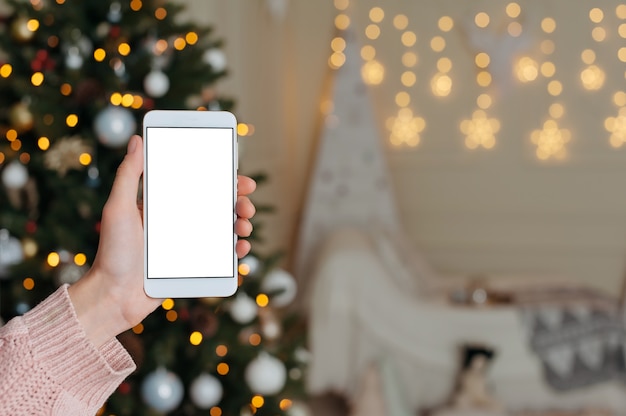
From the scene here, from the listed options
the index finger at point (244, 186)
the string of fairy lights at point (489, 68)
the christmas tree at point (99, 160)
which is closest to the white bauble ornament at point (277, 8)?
the string of fairy lights at point (489, 68)

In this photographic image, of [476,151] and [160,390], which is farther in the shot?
[476,151]

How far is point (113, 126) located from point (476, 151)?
2.73 metres

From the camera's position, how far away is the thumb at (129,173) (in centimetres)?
79

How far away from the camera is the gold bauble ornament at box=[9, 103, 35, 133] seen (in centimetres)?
158

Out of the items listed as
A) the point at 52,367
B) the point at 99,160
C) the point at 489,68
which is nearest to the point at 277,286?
the point at 99,160

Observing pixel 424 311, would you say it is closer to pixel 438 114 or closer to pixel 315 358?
pixel 315 358

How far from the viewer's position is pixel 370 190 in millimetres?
3762

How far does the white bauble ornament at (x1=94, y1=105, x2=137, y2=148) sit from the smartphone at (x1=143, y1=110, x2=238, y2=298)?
2.60 feet

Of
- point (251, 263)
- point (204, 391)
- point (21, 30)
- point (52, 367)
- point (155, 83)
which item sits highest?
point (21, 30)

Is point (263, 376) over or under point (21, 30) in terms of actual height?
under

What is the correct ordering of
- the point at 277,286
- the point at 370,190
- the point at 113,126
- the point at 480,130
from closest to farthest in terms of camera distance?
the point at 113,126
the point at 277,286
the point at 370,190
the point at 480,130

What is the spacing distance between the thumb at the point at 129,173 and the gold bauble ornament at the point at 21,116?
35.4 inches

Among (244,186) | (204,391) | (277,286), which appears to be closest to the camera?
(244,186)

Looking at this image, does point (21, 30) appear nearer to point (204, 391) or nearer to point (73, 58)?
point (73, 58)
